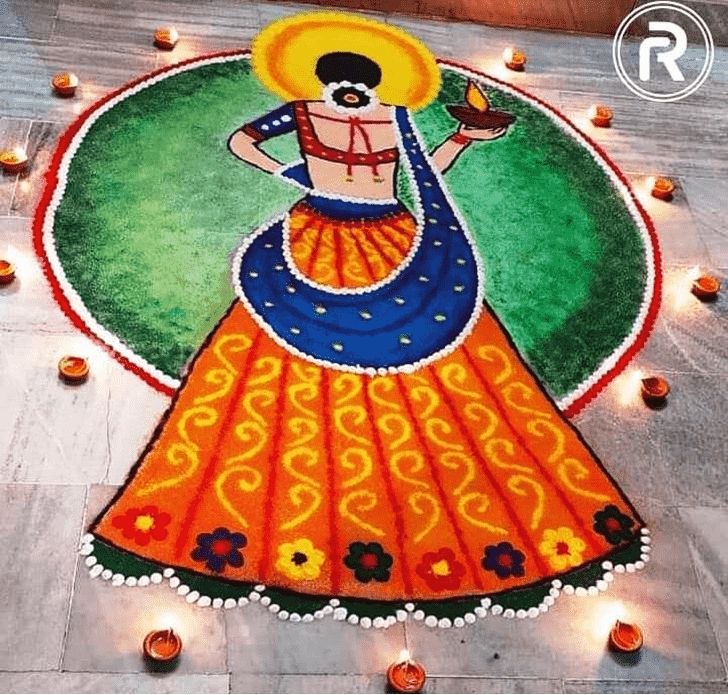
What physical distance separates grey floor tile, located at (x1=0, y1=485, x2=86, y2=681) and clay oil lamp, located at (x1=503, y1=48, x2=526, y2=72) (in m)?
1.95

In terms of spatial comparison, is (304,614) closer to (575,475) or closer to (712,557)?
(575,475)

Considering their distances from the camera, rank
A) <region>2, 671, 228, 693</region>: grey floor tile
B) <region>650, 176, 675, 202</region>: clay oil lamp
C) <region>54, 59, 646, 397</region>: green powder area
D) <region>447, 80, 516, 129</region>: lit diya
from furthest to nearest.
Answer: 1. <region>447, 80, 516, 129</region>: lit diya
2. <region>650, 176, 675, 202</region>: clay oil lamp
3. <region>54, 59, 646, 397</region>: green powder area
4. <region>2, 671, 228, 693</region>: grey floor tile

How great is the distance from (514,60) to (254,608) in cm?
201

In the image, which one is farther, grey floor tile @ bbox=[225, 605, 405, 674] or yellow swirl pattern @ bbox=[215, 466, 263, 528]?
yellow swirl pattern @ bbox=[215, 466, 263, 528]

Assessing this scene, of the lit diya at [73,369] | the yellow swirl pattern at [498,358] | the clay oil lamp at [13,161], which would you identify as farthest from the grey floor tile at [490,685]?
the clay oil lamp at [13,161]

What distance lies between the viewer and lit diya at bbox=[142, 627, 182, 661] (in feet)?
5.31

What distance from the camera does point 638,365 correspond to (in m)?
2.23

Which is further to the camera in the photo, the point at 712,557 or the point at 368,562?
the point at 712,557

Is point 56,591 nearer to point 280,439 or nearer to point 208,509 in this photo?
point 208,509

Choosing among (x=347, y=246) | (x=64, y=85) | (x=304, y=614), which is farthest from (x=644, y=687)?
(x=64, y=85)

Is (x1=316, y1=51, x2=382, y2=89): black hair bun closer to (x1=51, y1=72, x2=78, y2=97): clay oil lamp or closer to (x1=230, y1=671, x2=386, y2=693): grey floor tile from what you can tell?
(x1=51, y1=72, x2=78, y2=97): clay oil lamp

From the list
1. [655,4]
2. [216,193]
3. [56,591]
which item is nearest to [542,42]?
[655,4]

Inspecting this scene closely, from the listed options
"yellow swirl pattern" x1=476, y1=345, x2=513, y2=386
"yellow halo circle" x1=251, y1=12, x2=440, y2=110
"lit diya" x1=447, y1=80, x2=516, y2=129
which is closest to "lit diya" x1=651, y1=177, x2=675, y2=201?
"lit diya" x1=447, y1=80, x2=516, y2=129

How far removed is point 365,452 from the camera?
1.95m
